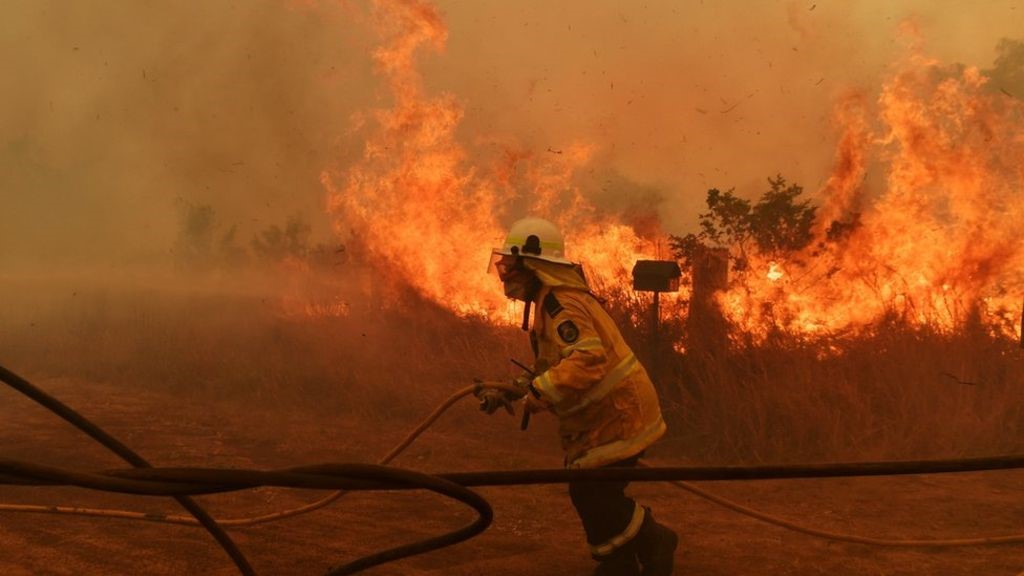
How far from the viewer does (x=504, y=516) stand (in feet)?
17.8

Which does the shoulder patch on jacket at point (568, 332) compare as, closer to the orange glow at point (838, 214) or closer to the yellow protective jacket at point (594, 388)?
the yellow protective jacket at point (594, 388)

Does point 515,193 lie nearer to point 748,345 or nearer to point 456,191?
point 456,191

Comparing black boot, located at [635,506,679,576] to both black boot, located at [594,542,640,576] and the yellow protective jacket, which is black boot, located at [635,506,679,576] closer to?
black boot, located at [594,542,640,576]

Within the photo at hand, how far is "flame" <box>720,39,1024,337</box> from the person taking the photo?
8945mm

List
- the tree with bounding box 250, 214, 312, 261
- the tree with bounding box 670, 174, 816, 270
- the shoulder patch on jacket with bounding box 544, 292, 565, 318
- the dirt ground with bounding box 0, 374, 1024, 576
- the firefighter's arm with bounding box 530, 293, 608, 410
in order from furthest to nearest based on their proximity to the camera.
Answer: the tree with bounding box 250, 214, 312, 261
the tree with bounding box 670, 174, 816, 270
the dirt ground with bounding box 0, 374, 1024, 576
the shoulder patch on jacket with bounding box 544, 292, 565, 318
the firefighter's arm with bounding box 530, 293, 608, 410

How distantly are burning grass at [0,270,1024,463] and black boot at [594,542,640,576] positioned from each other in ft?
12.0

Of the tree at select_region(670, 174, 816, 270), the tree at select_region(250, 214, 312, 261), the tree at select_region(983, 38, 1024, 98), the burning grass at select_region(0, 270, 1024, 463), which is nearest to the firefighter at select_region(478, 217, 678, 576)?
the burning grass at select_region(0, 270, 1024, 463)

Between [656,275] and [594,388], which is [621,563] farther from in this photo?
[656,275]

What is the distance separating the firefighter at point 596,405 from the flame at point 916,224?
5.18 metres

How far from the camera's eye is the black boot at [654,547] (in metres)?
3.77

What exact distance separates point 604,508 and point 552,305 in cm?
99

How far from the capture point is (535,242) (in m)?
3.93

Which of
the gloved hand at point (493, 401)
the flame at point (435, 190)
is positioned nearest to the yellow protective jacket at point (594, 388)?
the gloved hand at point (493, 401)

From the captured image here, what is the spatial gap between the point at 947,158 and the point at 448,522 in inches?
321
